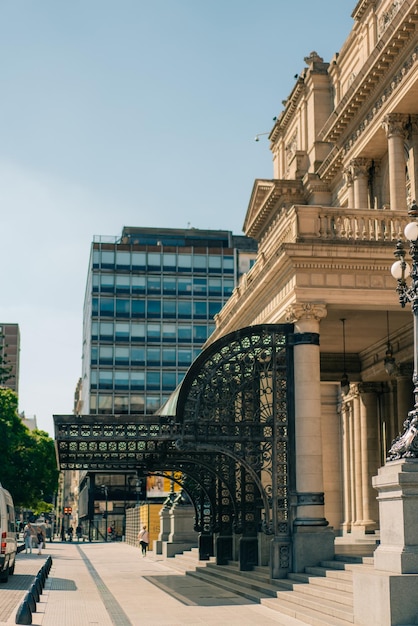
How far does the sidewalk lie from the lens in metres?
17.7

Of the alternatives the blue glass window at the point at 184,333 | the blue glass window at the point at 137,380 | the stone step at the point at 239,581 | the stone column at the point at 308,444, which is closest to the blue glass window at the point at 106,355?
the blue glass window at the point at 137,380

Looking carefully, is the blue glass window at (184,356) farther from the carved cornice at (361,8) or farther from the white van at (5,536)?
the white van at (5,536)

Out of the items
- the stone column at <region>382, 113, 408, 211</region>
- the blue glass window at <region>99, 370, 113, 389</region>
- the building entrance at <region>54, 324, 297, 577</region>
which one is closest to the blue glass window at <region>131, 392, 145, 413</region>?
the blue glass window at <region>99, 370, 113, 389</region>

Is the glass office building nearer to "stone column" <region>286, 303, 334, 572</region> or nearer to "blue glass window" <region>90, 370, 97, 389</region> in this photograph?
"blue glass window" <region>90, 370, 97, 389</region>

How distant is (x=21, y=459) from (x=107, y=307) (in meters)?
33.2

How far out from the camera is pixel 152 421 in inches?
968

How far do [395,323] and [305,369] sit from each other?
4.84m

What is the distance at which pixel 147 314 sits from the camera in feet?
347

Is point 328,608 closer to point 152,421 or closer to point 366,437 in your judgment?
point 152,421

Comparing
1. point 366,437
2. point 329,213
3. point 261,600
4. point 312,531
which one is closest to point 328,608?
point 261,600

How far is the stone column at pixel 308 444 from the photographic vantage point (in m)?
22.5

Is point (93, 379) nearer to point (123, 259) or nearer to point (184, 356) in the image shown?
point (184, 356)

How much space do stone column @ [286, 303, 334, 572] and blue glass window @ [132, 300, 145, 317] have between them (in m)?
82.2

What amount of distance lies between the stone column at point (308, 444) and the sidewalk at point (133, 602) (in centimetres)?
220
